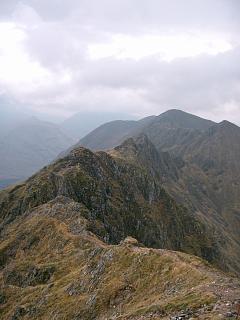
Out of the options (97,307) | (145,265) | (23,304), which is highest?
(145,265)

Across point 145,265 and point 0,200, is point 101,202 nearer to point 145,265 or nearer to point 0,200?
point 0,200

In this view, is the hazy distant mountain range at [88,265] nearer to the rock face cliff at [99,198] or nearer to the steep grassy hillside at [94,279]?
the steep grassy hillside at [94,279]

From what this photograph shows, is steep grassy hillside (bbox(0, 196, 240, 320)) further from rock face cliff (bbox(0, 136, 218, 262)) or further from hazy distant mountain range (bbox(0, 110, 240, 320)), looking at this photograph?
rock face cliff (bbox(0, 136, 218, 262))

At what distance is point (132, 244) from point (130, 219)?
297ft

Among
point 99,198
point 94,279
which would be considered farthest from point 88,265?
point 99,198

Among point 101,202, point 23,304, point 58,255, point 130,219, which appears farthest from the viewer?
point 130,219

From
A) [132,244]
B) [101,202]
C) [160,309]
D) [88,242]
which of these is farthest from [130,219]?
[160,309]


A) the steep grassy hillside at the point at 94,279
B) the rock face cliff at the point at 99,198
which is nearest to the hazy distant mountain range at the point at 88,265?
the steep grassy hillside at the point at 94,279

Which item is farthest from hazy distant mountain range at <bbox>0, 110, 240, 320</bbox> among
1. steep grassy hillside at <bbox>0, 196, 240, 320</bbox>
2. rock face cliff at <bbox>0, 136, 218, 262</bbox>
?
rock face cliff at <bbox>0, 136, 218, 262</bbox>

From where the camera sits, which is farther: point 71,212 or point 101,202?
point 101,202

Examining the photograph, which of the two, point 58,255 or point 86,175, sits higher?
point 86,175

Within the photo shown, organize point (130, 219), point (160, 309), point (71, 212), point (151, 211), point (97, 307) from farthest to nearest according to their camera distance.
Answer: point (151, 211), point (130, 219), point (71, 212), point (97, 307), point (160, 309)

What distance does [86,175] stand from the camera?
15625 centimetres

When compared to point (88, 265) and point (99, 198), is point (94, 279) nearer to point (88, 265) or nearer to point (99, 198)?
point (88, 265)
